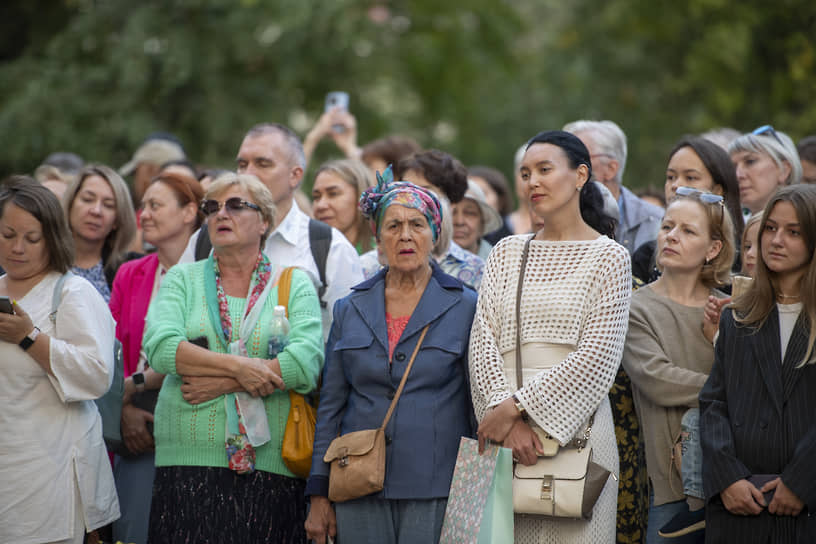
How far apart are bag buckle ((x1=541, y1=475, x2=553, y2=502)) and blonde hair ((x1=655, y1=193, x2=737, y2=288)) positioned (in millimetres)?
1543

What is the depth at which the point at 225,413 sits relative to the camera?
4.90m

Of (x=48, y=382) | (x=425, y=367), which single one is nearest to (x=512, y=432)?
(x=425, y=367)

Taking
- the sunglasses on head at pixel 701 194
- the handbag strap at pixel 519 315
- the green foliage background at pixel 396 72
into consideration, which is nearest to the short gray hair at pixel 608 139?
the sunglasses on head at pixel 701 194

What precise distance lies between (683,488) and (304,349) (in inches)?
76.1

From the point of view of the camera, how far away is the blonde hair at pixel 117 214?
6523 millimetres

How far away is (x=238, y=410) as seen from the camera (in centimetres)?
492

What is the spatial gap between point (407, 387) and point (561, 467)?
31.3 inches

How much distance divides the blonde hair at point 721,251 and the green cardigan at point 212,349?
2024 mm

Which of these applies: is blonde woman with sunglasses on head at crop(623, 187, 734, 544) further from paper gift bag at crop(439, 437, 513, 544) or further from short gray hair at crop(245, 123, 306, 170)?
short gray hair at crop(245, 123, 306, 170)

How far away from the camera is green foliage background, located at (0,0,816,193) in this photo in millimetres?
11141

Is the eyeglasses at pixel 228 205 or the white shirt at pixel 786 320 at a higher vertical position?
the eyeglasses at pixel 228 205

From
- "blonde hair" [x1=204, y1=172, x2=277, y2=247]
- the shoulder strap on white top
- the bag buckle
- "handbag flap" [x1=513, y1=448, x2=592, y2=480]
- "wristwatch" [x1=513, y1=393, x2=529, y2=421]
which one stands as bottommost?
the bag buckle

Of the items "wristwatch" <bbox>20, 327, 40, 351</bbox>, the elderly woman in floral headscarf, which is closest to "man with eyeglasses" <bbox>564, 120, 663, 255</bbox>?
the elderly woman in floral headscarf

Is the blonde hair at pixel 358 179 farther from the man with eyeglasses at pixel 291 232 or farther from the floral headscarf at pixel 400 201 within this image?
the floral headscarf at pixel 400 201
